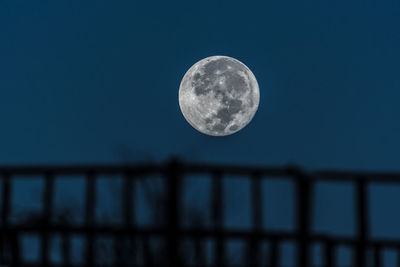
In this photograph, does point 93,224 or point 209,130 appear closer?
point 93,224

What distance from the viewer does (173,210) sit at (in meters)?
5.63

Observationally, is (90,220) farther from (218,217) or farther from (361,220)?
(361,220)

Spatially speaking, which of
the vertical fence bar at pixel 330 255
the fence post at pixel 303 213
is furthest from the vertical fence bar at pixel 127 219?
the vertical fence bar at pixel 330 255

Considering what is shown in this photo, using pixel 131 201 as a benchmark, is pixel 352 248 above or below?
below

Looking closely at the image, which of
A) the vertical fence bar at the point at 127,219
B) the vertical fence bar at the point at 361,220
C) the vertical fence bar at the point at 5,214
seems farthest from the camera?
the vertical fence bar at the point at 5,214

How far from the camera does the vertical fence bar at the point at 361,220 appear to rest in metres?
5.34

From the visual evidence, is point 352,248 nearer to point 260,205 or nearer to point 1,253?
point 260,205

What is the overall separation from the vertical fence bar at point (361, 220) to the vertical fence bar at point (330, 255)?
0.27 metres

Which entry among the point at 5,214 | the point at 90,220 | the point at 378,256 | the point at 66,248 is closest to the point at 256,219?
the point at 378,256

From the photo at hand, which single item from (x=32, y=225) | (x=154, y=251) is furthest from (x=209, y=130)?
(x=32, y=225)

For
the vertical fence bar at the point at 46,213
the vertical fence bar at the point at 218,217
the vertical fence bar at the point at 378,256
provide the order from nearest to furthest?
1. the vertical fence bar at the point at 218,217
2. the vertical fence bar at the point at 46,213
3. the vertical fence bar at the point at 378,256

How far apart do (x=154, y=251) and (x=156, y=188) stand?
2.30 metres

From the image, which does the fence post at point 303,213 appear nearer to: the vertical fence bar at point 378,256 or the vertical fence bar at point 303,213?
the vertical fence bar at point 303,213

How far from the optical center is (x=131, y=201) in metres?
5.87
